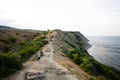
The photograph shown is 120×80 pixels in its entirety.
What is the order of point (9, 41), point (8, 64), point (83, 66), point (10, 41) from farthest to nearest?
point (10, 41) < point (9, 41) < point (83, 66) < point (8, 64)

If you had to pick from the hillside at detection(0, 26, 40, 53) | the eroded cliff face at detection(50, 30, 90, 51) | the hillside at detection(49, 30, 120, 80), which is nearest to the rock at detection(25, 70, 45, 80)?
the hillside at detection(49, 30, 120, 80)

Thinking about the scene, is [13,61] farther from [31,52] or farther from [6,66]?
[31,52]

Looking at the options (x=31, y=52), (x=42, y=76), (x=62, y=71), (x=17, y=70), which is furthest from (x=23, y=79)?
(x=31, y=52)

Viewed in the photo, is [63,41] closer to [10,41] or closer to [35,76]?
[10,41]

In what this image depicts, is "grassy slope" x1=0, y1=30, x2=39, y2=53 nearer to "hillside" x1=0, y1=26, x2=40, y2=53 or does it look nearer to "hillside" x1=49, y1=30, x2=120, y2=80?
"hillside" x1=0, y1=26, x2=40, y2=53

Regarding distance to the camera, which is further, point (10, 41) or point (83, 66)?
point (10, 41)

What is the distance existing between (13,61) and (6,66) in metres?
1.44

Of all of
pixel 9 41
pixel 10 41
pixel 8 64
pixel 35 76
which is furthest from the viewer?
pixel 10 41

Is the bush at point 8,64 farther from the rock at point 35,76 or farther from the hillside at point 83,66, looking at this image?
the hillside at point 83,66

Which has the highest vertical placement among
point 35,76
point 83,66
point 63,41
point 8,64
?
point 63,41

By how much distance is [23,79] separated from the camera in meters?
17.8

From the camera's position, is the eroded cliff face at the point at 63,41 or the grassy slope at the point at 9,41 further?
the grassy slope at the point at 9,41

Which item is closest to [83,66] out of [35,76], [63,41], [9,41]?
[35,76]

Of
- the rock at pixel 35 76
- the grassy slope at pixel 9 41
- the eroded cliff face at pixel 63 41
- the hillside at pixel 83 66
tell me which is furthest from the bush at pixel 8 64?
the grassy slope at pixel 9 41
